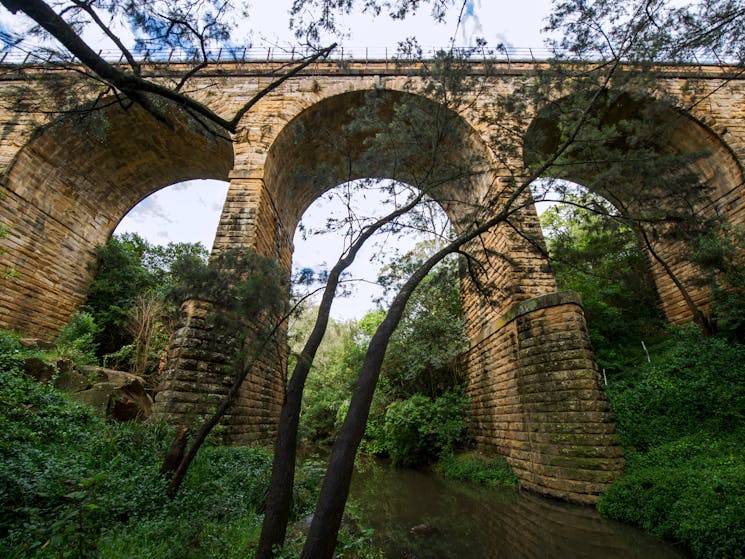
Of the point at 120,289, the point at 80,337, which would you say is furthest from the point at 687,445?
the point at 120,289

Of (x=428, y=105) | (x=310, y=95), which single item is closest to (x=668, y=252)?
(x=428, y=105)

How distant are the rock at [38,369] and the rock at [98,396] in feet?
1.75

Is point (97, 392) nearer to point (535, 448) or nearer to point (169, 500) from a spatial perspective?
point (169, 500)

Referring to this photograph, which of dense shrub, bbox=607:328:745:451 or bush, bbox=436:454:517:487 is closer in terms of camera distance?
dense shrub, bbox=607:328:745:451

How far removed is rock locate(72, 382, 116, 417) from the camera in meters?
5.71

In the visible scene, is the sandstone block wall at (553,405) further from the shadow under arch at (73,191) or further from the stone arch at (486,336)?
the shadow under arch at (73,191)

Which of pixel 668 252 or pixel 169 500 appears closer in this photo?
pixel 169 500

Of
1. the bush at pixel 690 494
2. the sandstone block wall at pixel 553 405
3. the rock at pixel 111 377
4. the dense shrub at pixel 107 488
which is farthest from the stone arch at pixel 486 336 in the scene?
the rock at pixel 111 377

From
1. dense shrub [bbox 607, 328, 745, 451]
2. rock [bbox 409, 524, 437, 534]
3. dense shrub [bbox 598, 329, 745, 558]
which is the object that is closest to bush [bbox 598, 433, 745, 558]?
dense shrub [bbox 598, 329, 745, 558]

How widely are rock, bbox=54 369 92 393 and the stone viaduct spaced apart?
171 cm

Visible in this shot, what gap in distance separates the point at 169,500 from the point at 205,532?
87cm

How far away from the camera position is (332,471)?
9.02ft

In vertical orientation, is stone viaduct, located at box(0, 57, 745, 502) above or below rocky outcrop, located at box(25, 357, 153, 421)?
above

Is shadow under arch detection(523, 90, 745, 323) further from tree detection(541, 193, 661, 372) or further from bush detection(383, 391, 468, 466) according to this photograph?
bush detection(383, 391, 468, 466)
